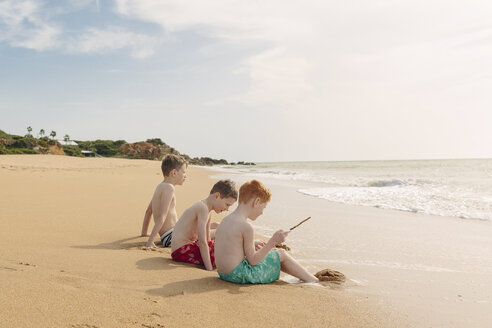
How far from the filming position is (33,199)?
7523mm

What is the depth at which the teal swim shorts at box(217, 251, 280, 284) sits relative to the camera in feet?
11.4

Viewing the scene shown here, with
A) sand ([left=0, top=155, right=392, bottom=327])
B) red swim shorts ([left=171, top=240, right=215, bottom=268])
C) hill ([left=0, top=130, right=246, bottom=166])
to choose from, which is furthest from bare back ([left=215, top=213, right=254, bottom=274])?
hill ([left=0, top=130, right=246, bottom=166])

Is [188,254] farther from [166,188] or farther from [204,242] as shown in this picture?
[166,188]

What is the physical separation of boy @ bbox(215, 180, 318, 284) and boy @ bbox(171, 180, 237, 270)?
0.46 m

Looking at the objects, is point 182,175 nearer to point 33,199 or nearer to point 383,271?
point 383,271

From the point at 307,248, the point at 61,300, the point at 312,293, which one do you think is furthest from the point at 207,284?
the point at 307,248

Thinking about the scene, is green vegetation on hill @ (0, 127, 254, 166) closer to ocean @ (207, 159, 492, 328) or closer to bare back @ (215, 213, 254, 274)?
ocean @ (207, 159, 492, 328)

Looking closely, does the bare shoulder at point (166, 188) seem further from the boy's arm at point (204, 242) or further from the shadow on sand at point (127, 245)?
the boy's arm at point (204, 242)

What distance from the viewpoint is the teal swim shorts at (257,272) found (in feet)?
11.4

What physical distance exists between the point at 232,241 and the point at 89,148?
248ft

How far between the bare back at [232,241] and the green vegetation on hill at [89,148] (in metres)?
40.8

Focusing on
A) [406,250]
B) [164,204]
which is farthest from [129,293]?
[406,250]

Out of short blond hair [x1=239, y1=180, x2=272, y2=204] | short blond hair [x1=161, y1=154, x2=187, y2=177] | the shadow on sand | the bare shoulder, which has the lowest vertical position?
the shadow on sand

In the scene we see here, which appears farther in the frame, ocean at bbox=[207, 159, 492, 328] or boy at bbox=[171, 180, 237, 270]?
boy at bbox=[171, 180, 237, 270]
